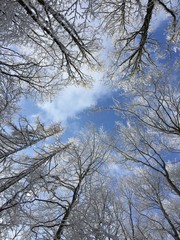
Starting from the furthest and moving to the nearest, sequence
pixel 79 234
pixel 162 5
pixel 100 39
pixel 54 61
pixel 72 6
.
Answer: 1. pixel 54 61
2. pixel 100 39
3. pixel 162 5
4. pixel 79 234
5. pixel 72 6

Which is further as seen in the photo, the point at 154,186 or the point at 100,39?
the point at 154,186

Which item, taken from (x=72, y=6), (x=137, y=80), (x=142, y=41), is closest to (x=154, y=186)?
(x=137, y=80)

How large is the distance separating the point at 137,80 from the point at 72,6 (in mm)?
4501

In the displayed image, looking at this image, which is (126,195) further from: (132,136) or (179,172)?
(179,172)

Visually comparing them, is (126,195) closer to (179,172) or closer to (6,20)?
(179,172)

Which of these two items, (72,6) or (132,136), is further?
(132,136)

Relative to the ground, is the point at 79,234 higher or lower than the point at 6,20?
lower

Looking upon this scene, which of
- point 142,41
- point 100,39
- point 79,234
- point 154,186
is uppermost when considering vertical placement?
point 142,41

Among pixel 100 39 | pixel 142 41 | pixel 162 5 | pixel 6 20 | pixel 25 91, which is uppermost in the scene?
pixel 142 41

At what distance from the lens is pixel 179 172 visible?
8.82 m

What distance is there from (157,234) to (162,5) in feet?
24.5

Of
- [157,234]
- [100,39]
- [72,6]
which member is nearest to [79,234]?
[72,6]

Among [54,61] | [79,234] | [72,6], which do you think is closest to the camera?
[72,6]

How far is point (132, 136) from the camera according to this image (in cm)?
723
